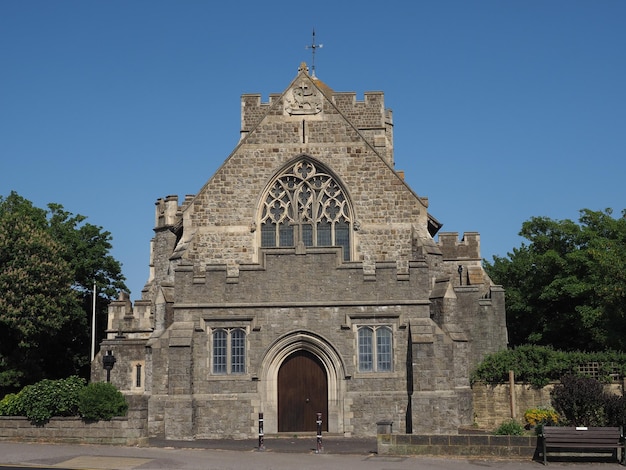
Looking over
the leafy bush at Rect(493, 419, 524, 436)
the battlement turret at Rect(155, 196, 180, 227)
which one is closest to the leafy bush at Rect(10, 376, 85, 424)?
the leafy bush at Rect(493, 419, 524, 436)

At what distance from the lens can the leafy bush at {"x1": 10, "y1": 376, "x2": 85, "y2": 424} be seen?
68.5ft

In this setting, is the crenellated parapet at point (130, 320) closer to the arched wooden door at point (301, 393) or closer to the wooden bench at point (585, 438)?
the arched wooden door at point (301, 393)

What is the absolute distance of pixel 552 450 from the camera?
1844 centimetres

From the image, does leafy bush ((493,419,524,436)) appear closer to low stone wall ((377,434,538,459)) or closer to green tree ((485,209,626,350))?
low stone wall ((377,434,538,459))

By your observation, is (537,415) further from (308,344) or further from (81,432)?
(81,432)

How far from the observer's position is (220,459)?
18672 millimetres

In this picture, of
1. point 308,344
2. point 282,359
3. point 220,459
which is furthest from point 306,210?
point 220,459

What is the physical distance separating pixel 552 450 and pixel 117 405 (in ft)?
36.1

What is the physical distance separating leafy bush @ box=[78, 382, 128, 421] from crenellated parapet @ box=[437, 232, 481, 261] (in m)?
17.8

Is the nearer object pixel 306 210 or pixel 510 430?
pixel 510 430

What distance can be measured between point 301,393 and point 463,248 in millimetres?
13048

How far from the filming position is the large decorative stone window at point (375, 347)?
24672 millimetres

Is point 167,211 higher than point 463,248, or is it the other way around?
point 167,211

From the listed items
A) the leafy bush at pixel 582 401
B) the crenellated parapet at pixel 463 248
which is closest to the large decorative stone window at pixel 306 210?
the crenellated parapet at pixel 463 248
